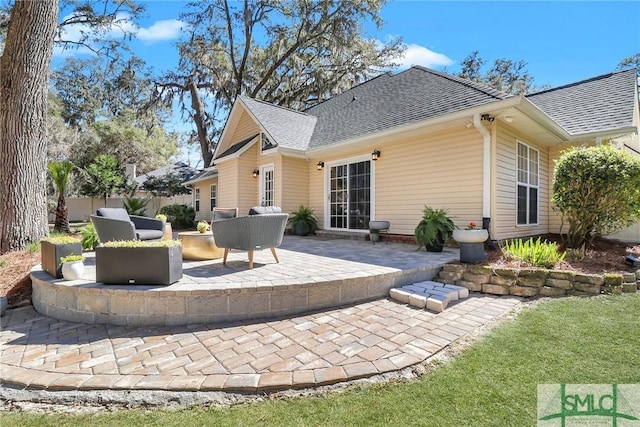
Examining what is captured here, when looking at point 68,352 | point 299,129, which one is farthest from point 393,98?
point 68,352

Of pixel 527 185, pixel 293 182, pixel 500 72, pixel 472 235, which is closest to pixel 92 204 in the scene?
pixel 293 182

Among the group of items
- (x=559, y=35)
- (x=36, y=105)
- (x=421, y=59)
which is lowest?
(x=36, y=105)

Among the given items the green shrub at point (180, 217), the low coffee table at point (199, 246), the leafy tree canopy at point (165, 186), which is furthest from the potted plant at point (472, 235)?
the leafy tree canopy at point (165, 186)

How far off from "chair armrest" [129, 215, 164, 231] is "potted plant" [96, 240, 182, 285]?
311 cm

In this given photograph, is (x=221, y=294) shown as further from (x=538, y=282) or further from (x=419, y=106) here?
(x=419, y=106)

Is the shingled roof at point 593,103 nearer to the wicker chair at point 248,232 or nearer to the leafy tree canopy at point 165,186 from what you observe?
the wicker chair at point 248,232

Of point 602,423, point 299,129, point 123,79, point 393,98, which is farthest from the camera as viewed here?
point 123,79

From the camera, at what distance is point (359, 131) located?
812 cm

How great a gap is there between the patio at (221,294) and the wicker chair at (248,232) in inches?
13.2

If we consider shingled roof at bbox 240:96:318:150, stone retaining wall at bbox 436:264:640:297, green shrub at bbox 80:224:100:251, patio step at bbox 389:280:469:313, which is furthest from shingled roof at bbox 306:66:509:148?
green shrub at bbox 80:224:100:251

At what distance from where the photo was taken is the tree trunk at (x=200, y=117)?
58.8 ft

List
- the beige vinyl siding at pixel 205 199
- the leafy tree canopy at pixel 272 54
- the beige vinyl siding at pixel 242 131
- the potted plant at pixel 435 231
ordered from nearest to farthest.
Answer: the potted plant at pixel 435 231, the beige vinyl siding at pixel 242 131, the beige vinyl siding at pixel 205 199, the leafy tree canopy at pixel 272 54

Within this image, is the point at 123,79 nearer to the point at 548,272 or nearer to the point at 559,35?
the point at 559,35

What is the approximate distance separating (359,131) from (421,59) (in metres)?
14.2
